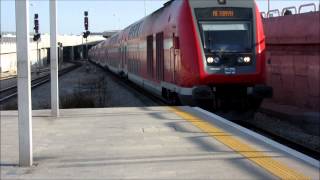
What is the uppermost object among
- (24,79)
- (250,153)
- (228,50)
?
(228,50)

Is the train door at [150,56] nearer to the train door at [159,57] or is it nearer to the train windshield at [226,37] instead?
the train door at [159,57]

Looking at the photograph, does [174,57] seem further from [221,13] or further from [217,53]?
[221,13]

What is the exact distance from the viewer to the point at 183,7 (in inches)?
557

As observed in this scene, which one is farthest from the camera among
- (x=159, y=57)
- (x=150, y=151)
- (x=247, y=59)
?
(x=159, y=57)

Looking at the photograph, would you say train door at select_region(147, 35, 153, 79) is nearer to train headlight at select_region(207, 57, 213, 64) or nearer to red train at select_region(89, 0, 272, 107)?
red train at select_region(89, 0, 272, 107)

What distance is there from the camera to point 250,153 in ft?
23.0

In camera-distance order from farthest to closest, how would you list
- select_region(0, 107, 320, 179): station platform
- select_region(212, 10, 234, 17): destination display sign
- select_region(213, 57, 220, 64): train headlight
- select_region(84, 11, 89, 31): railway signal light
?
select_region(84, 11, 89, 31): railway signal light → select_region(212, 10, 234, 17): destination display sign → select_region(213, 57, 220, 64): train headlight → select_region(0, 107, 320, 179): station platform

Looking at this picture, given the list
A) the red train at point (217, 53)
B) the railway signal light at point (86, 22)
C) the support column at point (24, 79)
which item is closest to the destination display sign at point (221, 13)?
the red train at point (217, 53)

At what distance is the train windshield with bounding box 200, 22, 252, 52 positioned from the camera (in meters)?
14.1

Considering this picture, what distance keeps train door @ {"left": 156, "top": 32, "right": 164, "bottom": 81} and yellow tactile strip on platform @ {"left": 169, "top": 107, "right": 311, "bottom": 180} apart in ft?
23.2

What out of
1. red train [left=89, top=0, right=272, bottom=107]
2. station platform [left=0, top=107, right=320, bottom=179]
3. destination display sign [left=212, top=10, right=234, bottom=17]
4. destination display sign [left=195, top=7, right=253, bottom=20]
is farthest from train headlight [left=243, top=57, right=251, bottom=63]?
station platform [left=0, top=107, right=320, bottom=179]

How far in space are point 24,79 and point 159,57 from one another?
11.3 m

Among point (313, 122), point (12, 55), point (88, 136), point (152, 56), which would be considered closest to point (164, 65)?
point (152, 56)

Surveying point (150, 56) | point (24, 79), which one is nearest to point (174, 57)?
point (150, 56)
